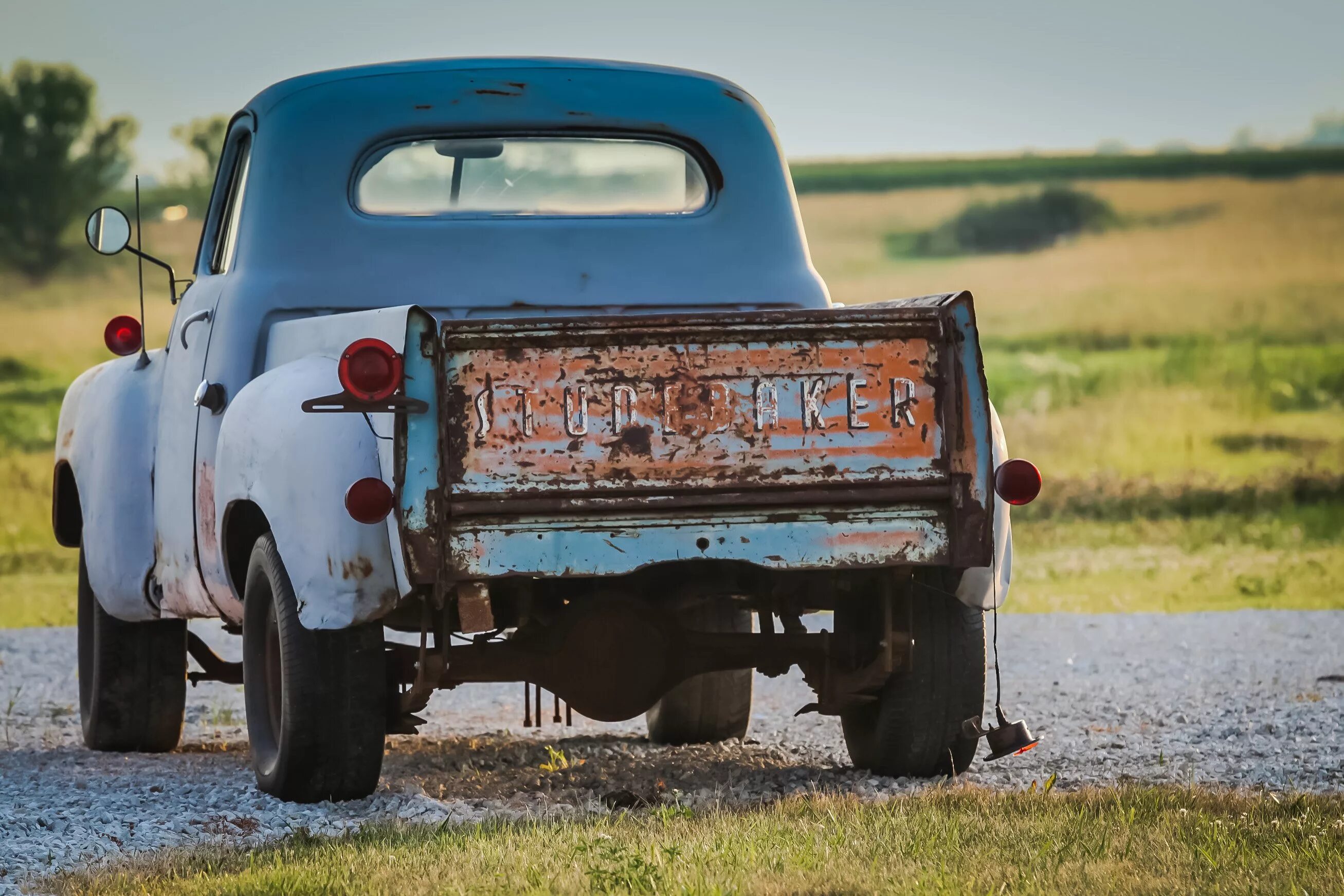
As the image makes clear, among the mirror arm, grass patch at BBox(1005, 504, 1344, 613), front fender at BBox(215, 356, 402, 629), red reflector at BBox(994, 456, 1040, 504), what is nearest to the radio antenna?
the mirror arm

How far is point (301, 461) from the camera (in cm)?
531

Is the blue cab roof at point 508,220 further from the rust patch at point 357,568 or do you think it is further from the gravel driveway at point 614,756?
the gravel driveway at point 614,756

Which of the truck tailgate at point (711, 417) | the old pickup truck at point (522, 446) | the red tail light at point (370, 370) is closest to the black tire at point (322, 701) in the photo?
the old pickup truck at point (522, 446)

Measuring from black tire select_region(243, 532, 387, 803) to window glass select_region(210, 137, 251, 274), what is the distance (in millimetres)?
1589

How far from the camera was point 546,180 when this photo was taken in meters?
7.01

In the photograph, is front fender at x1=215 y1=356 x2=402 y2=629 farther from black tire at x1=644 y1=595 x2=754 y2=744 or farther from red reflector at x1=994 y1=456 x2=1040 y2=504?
black tire at x1=644 y1=595 x2=754 y2=744

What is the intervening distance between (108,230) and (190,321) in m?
0.47

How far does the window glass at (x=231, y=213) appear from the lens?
6781 millimetres

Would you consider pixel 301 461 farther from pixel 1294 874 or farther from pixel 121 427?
pixel 1294 874

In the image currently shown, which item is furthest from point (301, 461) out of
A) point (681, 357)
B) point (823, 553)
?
point (823, 553)

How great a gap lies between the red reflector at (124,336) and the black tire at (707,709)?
8.47 ft

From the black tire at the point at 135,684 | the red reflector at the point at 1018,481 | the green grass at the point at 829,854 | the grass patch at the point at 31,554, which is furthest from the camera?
the grass patch at the point at 31,554

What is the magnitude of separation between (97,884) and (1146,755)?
388 cm

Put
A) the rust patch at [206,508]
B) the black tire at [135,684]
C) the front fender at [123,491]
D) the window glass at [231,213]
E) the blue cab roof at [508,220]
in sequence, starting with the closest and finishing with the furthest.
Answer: the rust patch at [206,508]
the blue cab roof at [508,220]
the window glass at [231,213]
the front fender at [123,491]
the black tire at [135,684]
